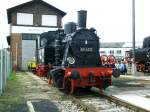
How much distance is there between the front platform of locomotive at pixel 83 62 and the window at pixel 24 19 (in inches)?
1416

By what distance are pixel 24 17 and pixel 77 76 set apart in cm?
3881

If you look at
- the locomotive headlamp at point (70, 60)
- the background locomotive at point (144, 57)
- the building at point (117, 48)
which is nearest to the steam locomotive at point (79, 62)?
the locomotive headlamp at point (70, 60)

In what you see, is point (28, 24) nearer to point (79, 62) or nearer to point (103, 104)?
point (79, 62)

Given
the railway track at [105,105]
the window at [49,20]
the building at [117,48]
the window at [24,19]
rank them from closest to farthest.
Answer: the railway track at [105,105] < the window at [24,19] < the window at [49,20] < the building at [117,48]

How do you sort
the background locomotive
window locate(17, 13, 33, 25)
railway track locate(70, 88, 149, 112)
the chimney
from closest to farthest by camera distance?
railway track locate(70, 88, 149, 112)
the chimney
the background locomotive
window locate(17, 13, 33, 25)

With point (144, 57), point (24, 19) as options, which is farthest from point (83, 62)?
point (24, 19)

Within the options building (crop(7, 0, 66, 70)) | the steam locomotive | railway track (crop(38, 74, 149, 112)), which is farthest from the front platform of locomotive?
building (crop(7, 0, 66, 70))

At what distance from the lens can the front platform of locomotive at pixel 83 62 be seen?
15.3m

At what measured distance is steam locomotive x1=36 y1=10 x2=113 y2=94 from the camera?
1531 centimetres

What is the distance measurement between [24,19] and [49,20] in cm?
392

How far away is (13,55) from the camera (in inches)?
2002

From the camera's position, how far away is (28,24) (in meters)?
52.3

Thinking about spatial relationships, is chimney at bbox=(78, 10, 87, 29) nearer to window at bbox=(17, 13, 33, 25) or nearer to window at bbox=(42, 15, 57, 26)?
window at bbox=(17, 13, 33, 25)

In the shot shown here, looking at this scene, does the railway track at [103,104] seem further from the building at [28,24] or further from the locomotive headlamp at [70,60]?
the building at [28,24]
